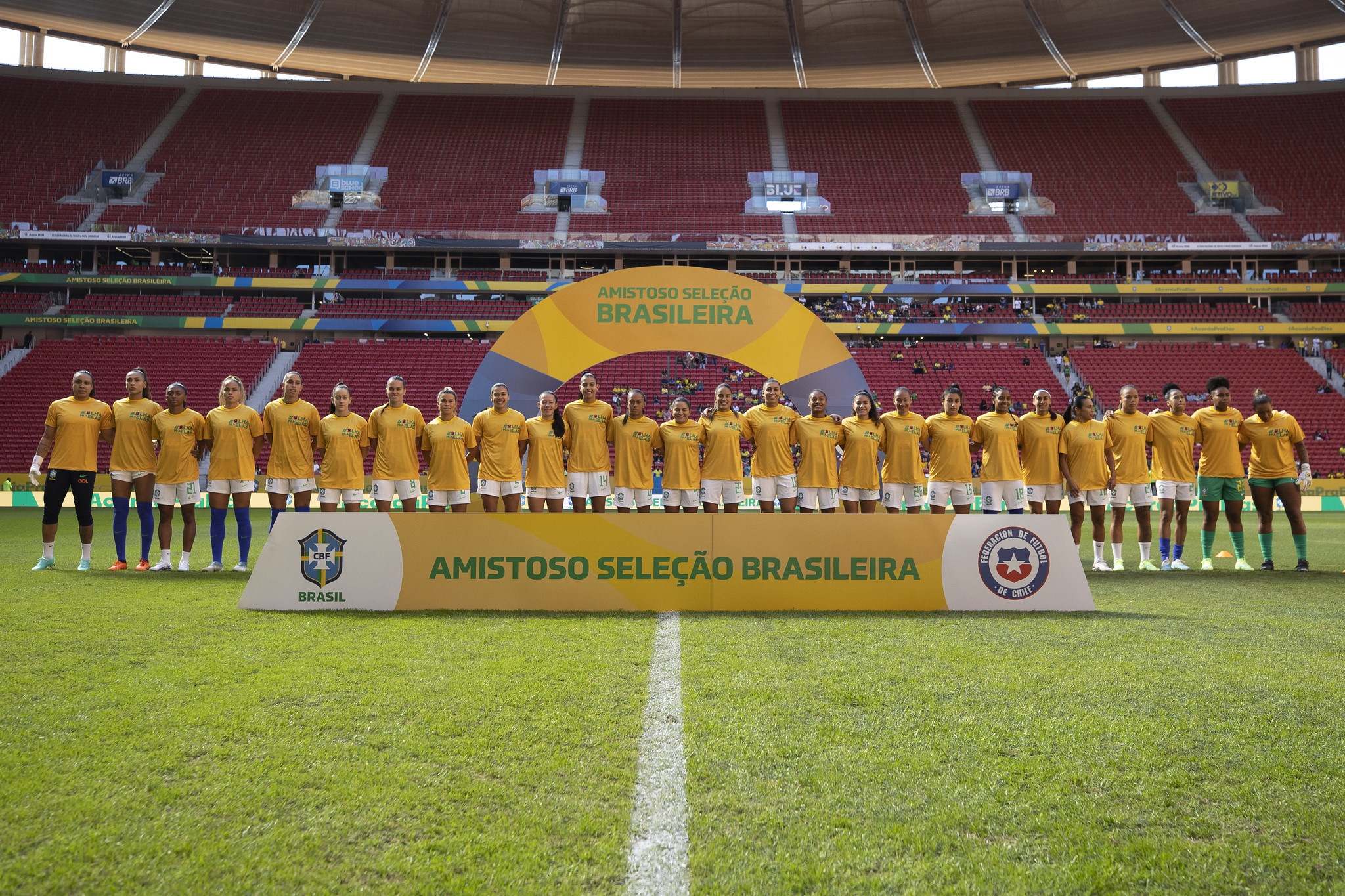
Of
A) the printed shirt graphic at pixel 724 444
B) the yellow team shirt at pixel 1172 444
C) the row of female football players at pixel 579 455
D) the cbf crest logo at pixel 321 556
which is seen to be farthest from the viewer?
the yellow team shirt at pixel 1172 444

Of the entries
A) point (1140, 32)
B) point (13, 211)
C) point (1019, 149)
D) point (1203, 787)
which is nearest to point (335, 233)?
point (13, 211)

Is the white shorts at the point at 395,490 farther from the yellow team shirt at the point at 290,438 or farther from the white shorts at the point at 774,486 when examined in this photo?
the white shorts at the point at 774,486

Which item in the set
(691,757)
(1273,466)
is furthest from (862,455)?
(691,757)

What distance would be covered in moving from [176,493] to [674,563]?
5548 mm

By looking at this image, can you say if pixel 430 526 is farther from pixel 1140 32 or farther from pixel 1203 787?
pixel 1140 32

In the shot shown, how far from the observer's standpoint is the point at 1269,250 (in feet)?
105

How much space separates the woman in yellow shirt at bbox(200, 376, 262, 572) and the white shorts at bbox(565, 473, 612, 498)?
10.7 feet

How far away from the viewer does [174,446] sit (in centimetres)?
772

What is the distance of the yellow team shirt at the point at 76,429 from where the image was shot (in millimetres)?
7738

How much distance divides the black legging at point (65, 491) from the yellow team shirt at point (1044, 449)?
33.1 ft

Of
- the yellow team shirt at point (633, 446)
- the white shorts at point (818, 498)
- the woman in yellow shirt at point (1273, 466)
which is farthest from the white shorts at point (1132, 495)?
the yellow team shirt at point (633, 446)

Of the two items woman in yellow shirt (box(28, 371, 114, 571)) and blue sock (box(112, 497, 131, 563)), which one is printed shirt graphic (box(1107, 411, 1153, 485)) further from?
woman in yellow shirt (box(28, 371, 114, 571))

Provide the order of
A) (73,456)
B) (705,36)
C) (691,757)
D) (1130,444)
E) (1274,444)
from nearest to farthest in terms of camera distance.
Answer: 1. (691,757)
2. (73,456)
3. (1274,444)
4. (1130,444)
5. (705,36)

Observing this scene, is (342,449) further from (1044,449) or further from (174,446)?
(1044,449)
